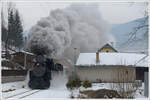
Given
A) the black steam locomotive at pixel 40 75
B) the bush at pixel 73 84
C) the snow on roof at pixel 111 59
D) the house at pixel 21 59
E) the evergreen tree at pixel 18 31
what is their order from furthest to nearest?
the evergreen tree at pixel 18 31 < the house at pixel 21 59 < the snow on roof at pixel 111 59 < the bush at pixel 73 84 < the black steam locomotive at pixel 40 75

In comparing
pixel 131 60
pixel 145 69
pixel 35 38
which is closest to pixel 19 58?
pixel 35 38

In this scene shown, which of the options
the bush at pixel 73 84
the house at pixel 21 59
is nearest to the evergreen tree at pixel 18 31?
the house at pixel 21 59

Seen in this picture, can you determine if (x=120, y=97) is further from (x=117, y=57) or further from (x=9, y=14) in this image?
(x=9, y=14)

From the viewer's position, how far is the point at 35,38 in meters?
14.3

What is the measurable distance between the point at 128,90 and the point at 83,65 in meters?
10.1

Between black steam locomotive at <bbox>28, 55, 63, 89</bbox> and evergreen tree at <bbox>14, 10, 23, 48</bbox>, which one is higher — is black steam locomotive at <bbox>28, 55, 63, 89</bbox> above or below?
below

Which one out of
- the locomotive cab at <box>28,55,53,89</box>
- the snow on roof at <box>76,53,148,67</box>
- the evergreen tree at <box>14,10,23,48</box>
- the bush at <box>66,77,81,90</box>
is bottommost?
the bush at <box>66,77,81,90</box>

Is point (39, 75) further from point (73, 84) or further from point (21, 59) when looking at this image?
point (21, 59)

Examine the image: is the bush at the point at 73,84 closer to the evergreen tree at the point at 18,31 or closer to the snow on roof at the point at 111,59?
the snow on roof at the point at 111,59

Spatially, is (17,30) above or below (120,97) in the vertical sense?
above

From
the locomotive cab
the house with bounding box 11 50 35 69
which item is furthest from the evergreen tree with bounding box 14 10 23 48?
the locomotive cab

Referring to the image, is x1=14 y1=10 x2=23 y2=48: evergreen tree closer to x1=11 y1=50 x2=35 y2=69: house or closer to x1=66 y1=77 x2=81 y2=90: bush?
x1=11 y1=50 x2=35 y2=69: house

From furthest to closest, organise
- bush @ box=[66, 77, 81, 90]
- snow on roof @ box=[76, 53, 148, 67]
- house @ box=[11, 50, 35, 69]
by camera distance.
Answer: house @ box=[11, 50, 35, 69]
snow on roof @ box=[76, 53, 148, 67]
bush @ box=[66, 77, 81, 90]

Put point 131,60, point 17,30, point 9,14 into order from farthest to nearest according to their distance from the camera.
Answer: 1. point 17,30
2. point 9,14
3. point 131,60
